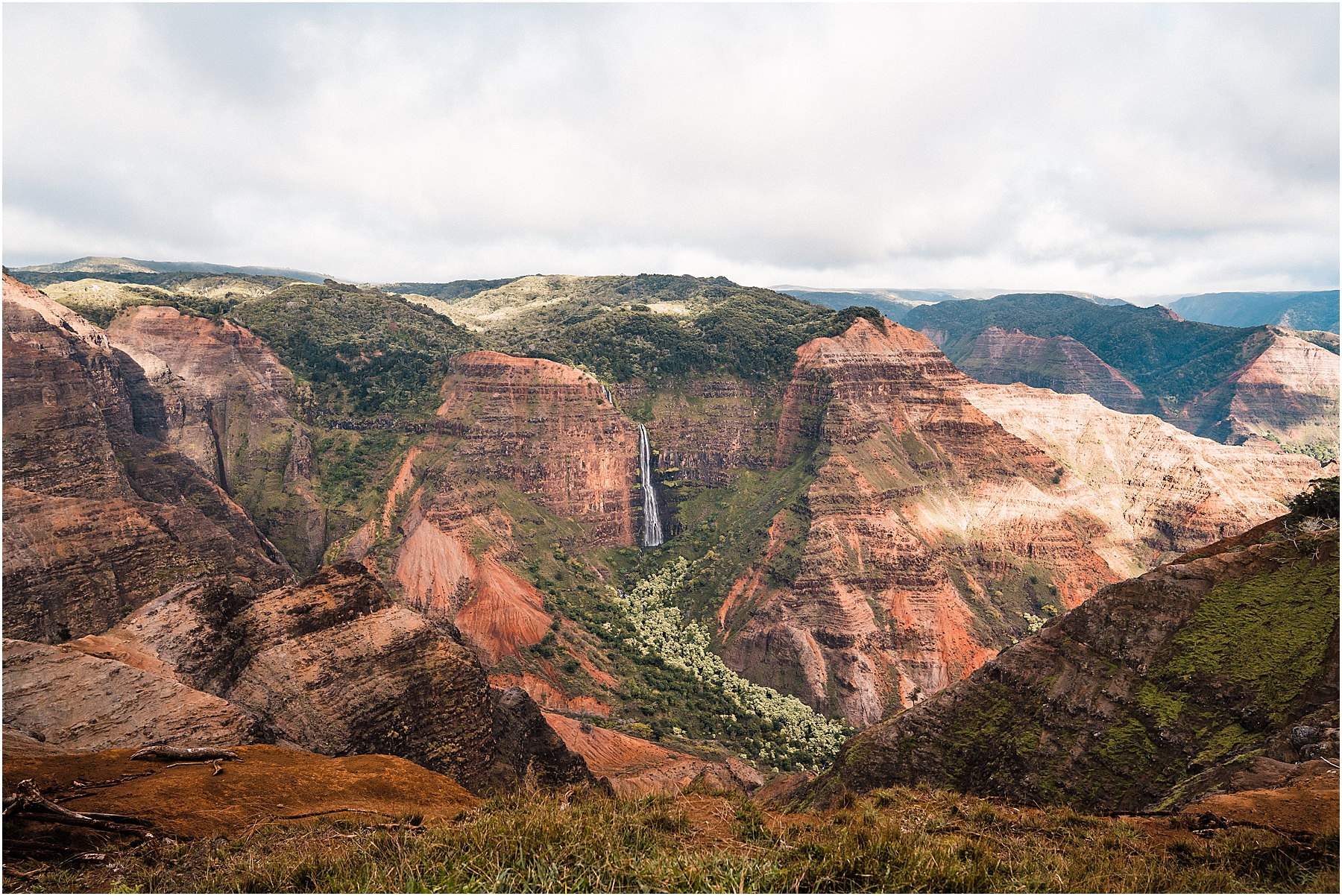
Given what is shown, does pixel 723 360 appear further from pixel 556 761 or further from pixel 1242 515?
pixel 556 761

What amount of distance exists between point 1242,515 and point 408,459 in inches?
4022

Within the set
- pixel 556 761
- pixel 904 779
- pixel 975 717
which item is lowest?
pixel 556 761

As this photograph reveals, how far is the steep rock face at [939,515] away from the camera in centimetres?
6688

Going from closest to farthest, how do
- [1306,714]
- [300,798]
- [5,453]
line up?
1. [300,798]
2. [1306,714]
3. [5,453]

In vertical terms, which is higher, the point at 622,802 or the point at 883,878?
the point at 883,878

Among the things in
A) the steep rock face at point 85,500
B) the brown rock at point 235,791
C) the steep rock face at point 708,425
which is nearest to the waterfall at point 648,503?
the steep rock face at point 708,425

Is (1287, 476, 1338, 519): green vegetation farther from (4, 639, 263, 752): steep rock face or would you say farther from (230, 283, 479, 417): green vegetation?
(230, 283, 479, 417): green vegetation

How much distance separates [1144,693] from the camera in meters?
24.0

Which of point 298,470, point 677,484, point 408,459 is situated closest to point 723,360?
point 677,484

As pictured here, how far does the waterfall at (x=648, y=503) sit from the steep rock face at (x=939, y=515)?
2028 centimetres

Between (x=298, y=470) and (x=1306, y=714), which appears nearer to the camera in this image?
(x=1306, y=714)

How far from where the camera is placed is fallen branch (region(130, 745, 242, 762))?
1498 cm

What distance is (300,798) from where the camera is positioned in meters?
14.2

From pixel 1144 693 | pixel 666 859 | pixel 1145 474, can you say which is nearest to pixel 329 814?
pixel 666 859
